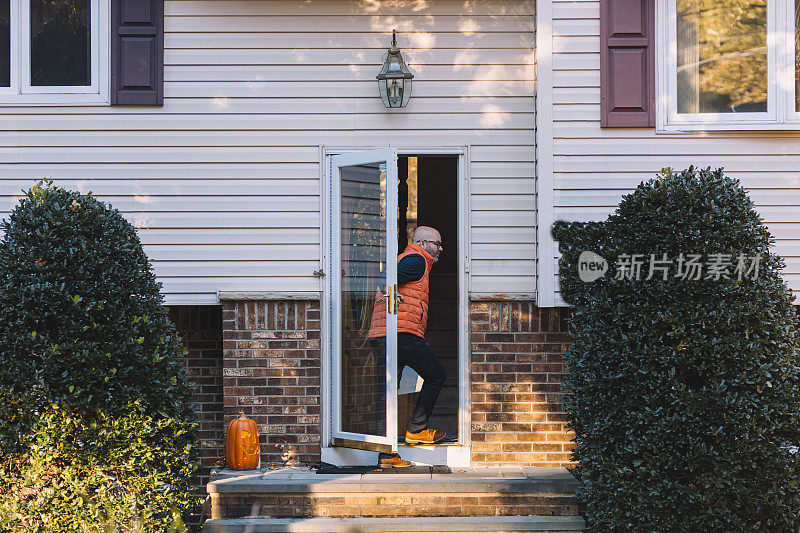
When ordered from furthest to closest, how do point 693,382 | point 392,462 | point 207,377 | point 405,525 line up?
point 207,377 → point 392,462 → point 405,525 → point 693,382

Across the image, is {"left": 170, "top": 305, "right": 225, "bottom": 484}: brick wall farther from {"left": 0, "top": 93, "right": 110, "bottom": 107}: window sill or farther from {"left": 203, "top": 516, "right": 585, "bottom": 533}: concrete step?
{"left": 0, "top": 93, "right": 110, "bottom": 107}: window sill

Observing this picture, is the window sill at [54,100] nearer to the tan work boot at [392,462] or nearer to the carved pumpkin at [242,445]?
the carved pumpkin at [242,445]

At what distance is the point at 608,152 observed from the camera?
602cm

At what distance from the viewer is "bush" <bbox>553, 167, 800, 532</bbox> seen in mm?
4777

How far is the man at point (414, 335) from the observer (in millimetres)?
5961

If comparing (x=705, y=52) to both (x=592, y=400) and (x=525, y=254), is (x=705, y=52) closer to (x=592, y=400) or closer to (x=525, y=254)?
(x=525, y=254)

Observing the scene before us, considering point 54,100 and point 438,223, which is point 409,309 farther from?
point 438,223

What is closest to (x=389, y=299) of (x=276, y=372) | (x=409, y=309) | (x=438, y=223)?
(x=409, y=309)

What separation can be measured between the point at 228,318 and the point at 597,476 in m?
2.87

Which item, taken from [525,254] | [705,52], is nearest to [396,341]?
[525,254]

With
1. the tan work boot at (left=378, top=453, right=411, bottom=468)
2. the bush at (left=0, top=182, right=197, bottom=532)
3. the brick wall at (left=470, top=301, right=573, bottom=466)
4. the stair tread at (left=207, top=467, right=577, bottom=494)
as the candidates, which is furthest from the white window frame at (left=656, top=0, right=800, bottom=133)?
the bush at (left=0, top=182, right=197, bottom=532)

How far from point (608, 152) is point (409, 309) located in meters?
1.86

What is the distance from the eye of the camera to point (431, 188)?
976cm

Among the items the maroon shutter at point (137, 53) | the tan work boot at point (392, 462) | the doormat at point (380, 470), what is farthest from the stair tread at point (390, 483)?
the maroon shutter at point (137, 53)
